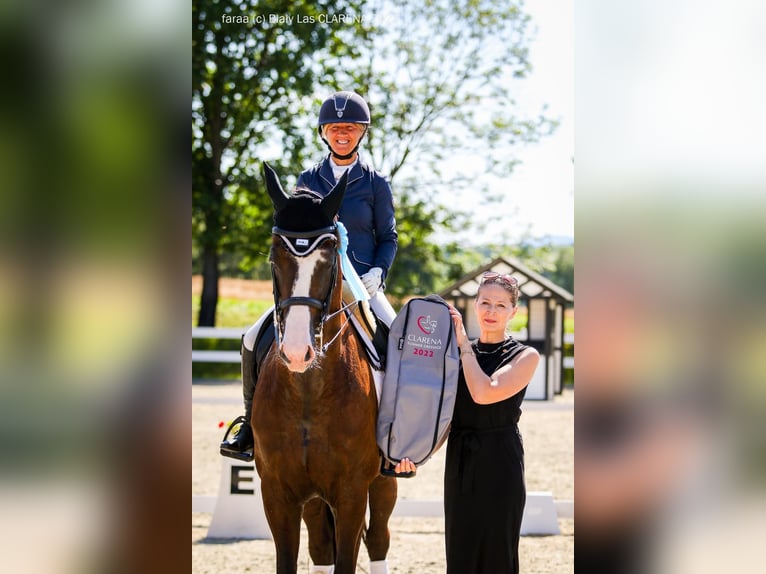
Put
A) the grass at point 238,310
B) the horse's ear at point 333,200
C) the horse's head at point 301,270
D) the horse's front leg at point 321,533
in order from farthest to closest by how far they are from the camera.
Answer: the grass at point 238,310
the horse's front leg at point 321,533
the horse's ear at point 333,200
the horse's head at point 301,270

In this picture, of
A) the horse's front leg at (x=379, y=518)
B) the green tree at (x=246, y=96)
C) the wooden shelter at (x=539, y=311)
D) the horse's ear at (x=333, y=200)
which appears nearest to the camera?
the horse's ear at (x=333, y=200)

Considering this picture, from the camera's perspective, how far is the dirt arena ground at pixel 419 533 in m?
5.50

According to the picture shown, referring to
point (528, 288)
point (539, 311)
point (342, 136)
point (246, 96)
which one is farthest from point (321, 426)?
point (246, 96)

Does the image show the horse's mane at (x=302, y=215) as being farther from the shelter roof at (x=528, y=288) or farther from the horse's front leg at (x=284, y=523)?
the shelter roof at (x=528, y=288)

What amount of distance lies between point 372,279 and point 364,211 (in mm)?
409

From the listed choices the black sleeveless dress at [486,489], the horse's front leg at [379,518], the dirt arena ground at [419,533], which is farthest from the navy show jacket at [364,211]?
the dirt arena ground at [419,533]

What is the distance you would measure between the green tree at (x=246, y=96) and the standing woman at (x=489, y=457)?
37.5 ft

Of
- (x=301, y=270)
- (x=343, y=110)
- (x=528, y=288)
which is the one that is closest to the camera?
(x=301, y=270)

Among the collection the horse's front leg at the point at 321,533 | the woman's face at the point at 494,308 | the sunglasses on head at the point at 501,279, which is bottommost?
the horse's front leg at the point at 321,533

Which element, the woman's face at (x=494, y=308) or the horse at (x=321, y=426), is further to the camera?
the woman's face at (x=494, y=308)

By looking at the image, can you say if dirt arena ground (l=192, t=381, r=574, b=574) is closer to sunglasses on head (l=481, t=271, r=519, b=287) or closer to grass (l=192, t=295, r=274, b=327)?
sunglasses on head (l=481, t=271, r=519, b=287)

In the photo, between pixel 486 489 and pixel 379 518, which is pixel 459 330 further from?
pixel 379 518

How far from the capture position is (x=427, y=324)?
3.80m
